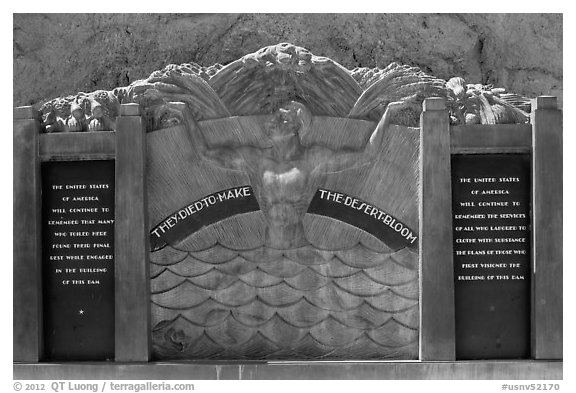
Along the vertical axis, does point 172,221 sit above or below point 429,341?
above

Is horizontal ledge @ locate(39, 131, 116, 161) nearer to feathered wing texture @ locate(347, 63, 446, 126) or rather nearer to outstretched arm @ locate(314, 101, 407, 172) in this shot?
outstretched arm @ locate(314, 101, 407, 172)

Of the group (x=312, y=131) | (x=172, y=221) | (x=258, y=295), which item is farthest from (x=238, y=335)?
(x=312, y=131)

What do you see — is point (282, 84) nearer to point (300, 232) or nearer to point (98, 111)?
point (300, 232)

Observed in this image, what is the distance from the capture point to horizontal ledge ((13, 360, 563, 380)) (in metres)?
8.20

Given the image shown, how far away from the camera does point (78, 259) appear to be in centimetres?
849

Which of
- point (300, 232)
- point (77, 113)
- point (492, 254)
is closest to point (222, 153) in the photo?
point (300, 232)

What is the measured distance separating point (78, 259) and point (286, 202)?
Result: 5.41ft

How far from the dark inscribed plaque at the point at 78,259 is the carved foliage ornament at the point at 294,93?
0.41 metres

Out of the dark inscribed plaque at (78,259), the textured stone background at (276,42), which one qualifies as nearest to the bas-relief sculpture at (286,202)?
the dark inscribed plaque at (78,259)

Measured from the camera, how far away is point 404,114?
850cm

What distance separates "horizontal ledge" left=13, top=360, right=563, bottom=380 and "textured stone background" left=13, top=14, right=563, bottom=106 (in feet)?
7.99

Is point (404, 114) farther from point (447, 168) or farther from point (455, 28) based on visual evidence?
point (455, 28)

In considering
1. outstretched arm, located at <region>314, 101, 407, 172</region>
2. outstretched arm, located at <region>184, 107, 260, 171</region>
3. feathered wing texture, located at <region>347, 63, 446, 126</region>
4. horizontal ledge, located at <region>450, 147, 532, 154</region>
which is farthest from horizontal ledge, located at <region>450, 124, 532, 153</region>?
outstretched arm, located at <region>184, 107, 260, 171</region>

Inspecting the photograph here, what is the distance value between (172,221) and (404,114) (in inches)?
76.7
